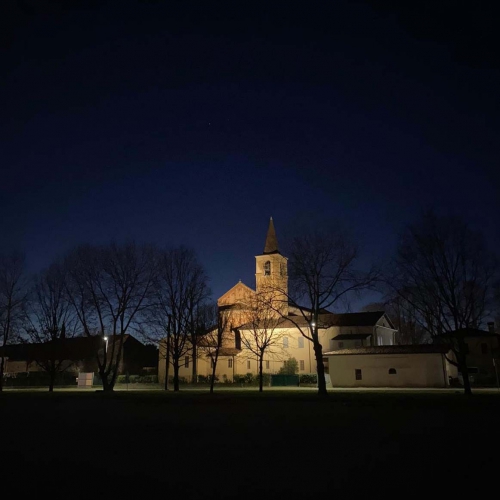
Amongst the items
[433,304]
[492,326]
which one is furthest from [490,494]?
[492,326]

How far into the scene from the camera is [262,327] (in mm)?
57000

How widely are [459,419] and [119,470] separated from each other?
12423 mm

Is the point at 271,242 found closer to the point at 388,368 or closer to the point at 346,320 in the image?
the point at 346,320

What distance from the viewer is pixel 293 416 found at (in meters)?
18.1

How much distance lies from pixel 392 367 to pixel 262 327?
15.3m

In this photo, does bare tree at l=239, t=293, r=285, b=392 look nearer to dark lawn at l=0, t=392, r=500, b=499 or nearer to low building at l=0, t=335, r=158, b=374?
dark lawn at l=0, t=392, r=500, b=499

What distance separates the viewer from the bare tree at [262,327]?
36753mm

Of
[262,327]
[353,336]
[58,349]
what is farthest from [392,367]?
[58,349]

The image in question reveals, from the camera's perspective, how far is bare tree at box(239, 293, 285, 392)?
1447 inches

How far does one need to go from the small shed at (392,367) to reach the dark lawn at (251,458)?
34.7 m

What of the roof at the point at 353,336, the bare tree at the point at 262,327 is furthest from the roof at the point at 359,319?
the bare tree at the point at 262,327

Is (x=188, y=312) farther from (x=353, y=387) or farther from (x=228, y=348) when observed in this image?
(x=228, y=348)

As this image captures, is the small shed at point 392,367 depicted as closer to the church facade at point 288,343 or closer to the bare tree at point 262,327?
the bare tree at point 262,327

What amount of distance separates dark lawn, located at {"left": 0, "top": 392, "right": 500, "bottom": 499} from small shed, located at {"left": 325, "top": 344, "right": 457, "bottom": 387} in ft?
114
